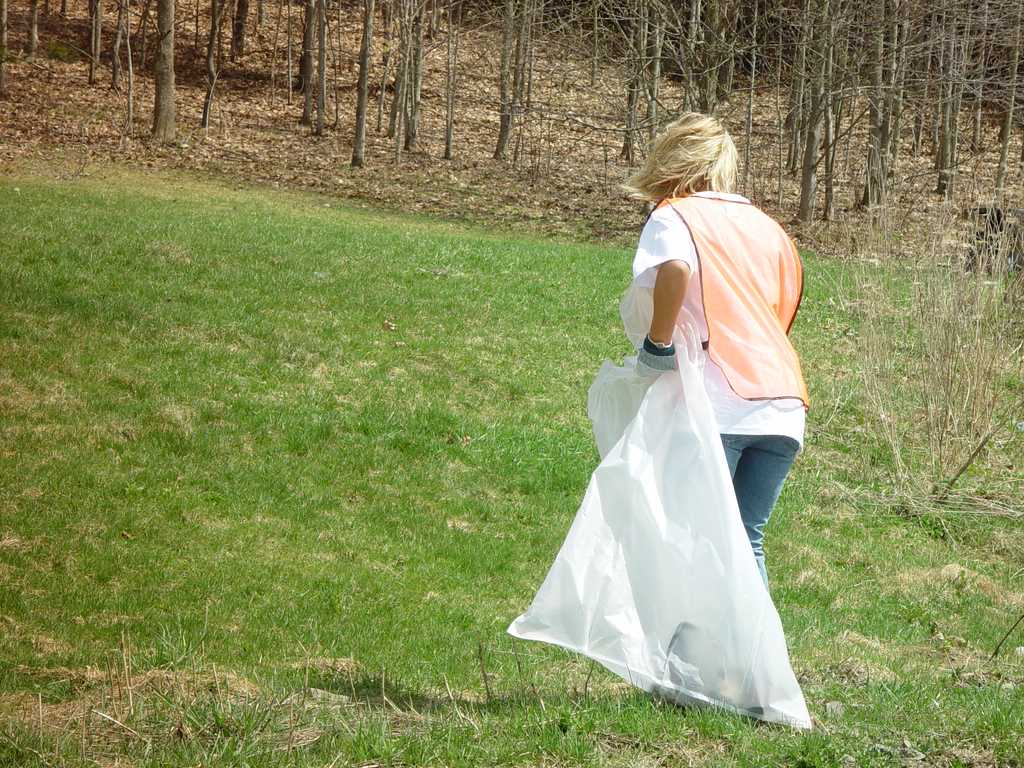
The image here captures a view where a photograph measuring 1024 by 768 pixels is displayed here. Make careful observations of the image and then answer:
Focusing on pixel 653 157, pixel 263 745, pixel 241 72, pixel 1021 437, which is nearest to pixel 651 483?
pixel 653 157

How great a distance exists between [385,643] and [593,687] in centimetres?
140

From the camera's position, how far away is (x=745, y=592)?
3.96 meters

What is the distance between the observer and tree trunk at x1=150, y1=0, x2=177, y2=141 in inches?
1052

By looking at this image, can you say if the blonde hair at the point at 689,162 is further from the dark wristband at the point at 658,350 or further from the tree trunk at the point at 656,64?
the tree trunk at the point at 656,64

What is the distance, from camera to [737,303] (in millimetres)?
4160

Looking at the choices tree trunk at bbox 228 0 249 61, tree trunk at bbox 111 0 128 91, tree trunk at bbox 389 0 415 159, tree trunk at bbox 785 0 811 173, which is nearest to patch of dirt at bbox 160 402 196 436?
tree trunk at bbox 785 0 811 173

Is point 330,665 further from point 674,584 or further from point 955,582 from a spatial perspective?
point 955,582

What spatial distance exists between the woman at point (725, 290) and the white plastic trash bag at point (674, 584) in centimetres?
13

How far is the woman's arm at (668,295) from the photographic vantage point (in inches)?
159

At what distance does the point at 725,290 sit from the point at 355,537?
4.14 metres

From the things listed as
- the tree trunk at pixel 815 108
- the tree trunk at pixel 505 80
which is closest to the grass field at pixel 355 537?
the tree trunk at pixel 815 108

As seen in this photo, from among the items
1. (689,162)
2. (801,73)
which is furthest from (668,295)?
(801,73)

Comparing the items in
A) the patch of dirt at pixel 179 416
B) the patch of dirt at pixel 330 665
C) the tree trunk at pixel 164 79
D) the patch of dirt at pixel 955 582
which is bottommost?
the patch of dirt at pixel 955 582

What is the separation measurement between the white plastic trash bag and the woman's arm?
0.14 metres
